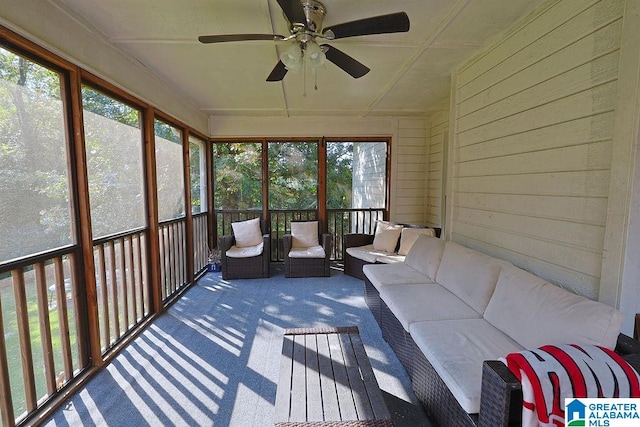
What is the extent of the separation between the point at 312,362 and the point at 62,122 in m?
2.31

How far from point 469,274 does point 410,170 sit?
3.06 m

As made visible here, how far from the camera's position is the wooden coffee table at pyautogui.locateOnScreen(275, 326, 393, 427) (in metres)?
1.29

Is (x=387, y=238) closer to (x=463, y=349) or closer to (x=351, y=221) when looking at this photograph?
(x=351, y=221)

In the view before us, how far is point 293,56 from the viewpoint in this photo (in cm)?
198

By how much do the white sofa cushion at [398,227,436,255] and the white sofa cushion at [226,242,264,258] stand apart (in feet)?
6.92

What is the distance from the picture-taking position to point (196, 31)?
7.34 ft

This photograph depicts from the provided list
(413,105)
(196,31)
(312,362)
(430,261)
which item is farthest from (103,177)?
(413,105)

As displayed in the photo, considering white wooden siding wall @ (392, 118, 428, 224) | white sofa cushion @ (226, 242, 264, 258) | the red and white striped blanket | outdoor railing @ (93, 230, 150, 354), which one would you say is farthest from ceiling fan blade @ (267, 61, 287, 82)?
white wooden siding wall @ (392, 118, 428, 224)

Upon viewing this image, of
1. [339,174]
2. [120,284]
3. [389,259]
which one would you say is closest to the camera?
[120,284]

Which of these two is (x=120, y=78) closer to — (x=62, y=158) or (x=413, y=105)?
(x=62, y=158)

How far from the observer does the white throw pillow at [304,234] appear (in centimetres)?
482

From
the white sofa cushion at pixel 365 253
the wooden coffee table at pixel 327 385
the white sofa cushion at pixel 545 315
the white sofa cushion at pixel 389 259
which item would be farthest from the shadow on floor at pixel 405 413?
the white sofa cushion at pixel 365 253

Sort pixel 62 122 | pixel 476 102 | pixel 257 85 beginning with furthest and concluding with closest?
pixel 257 85 → pixel 476 102 → pixel 62 122

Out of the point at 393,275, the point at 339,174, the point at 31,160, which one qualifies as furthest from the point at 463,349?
the point at 339,174
